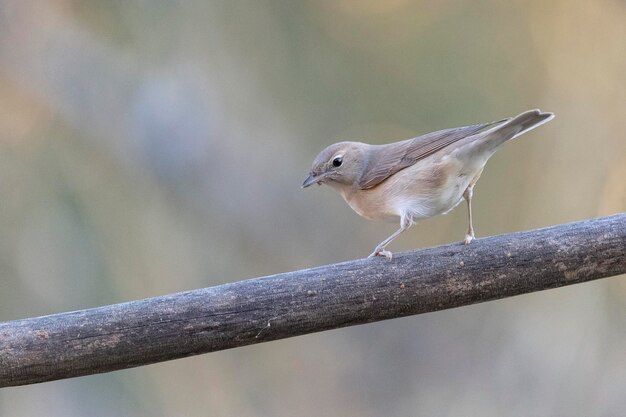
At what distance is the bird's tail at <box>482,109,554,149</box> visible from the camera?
2.99 meters

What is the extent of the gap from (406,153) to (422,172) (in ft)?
0.67

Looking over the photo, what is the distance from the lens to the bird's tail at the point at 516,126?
118 inches

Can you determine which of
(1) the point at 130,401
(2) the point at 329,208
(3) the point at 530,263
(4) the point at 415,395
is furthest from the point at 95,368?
(4) the point at 415,395

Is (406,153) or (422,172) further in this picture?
(406,153)

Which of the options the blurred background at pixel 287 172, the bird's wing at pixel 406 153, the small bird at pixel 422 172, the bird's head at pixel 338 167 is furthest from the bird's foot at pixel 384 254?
the blurred background at pixel 287 172

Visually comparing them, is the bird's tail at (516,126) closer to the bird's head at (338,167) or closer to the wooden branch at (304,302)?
the wooden branch at (304,302)

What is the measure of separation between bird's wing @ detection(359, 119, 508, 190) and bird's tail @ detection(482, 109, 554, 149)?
0.28 feet

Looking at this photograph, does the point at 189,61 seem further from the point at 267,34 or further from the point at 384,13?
the point at 384,13

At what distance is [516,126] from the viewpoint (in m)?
3.07

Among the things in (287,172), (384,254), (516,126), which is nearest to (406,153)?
(516,126)

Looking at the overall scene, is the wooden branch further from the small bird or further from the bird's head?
the bird's head

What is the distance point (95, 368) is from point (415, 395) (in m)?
4.12

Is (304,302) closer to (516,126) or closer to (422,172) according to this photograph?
(422,172)

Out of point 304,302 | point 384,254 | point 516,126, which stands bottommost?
point 304,302
